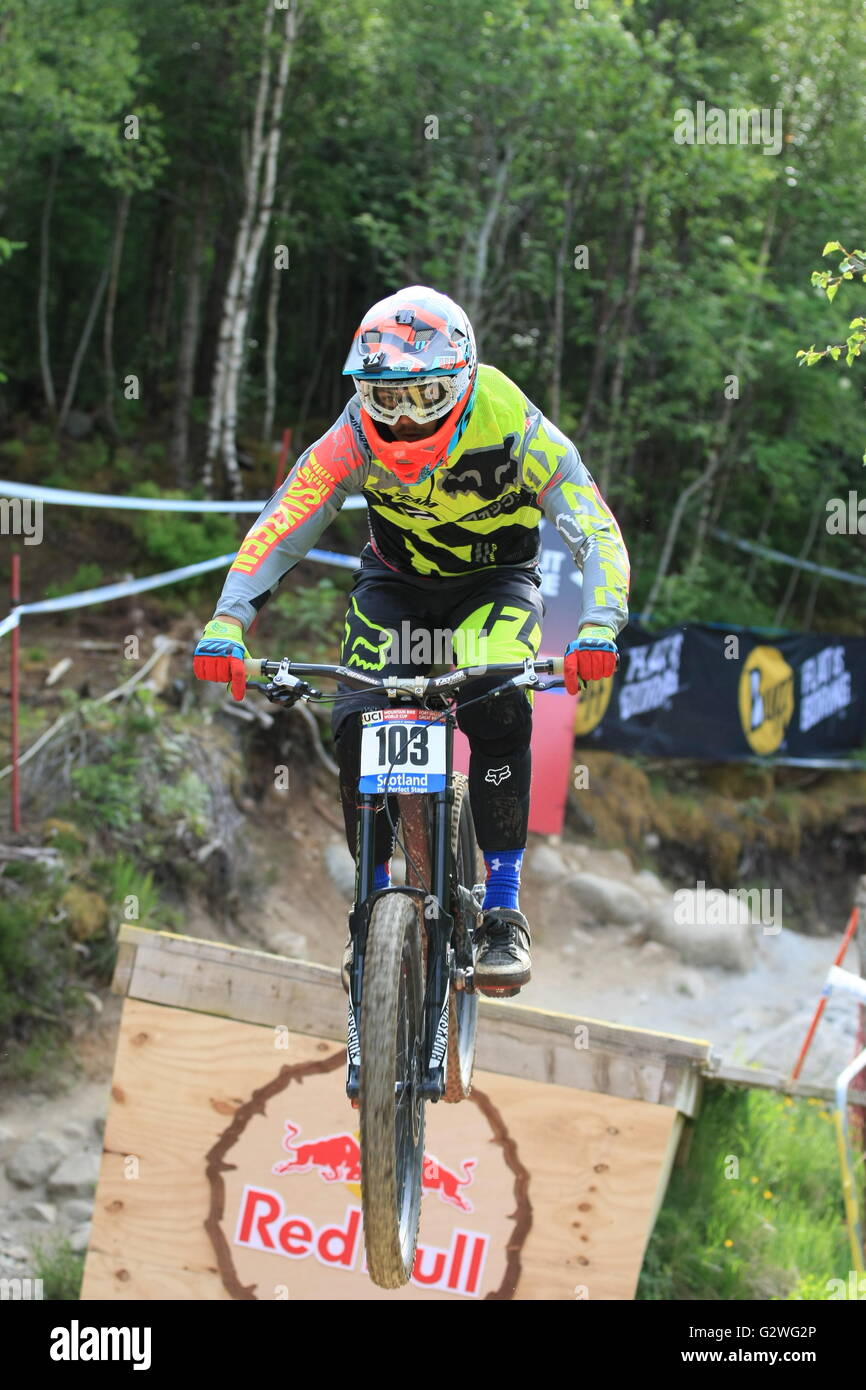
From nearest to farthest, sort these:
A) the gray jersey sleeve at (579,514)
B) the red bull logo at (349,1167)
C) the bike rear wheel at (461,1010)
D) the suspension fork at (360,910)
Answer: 1. the suspension fork at (360,910)
2. the gray jersey sleeve at (579,514)
3. the bike rear wheel at (461,1010)
4. the red bull logo at (349,1167)

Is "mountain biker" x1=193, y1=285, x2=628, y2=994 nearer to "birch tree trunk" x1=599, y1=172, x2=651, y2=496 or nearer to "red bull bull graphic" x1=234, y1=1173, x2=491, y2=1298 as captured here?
"red bull bull graphic" x1=234, y1=1173, x2=491, y2=1298

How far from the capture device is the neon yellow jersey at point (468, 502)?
4.19 m

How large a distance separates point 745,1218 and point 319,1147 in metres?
3.25

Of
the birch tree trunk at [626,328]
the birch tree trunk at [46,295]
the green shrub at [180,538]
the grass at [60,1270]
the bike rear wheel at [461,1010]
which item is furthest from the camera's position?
the birch tree trunk at [46,295]

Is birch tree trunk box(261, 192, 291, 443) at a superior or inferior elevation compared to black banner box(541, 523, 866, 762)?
superior

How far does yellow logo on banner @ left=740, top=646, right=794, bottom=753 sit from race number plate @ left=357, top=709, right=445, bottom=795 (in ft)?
36.8

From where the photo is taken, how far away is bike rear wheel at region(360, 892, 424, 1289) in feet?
A: 11.5

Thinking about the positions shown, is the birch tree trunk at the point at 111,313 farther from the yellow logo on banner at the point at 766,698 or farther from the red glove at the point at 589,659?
the red glove at the point at 589,659

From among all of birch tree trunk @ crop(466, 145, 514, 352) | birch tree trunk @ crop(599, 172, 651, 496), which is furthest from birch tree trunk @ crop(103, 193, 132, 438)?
birch tree trunk @ crop(599, 172, 651, 496)

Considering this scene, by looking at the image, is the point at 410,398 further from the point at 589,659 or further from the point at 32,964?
the point at 32,964

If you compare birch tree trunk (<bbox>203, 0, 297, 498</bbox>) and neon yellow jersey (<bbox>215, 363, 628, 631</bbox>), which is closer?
neon yellow jersey (<bbox>215, 363, 628, 631</bbox>)

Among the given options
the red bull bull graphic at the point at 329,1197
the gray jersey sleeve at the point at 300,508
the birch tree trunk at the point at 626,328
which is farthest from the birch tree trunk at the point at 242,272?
the gray jersey sleeve at the point at 300,508

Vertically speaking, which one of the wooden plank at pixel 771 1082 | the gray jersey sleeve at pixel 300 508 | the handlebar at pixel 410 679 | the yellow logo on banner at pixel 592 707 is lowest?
the wooden plank at pixel 771 1082

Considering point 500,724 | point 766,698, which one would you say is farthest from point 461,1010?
point 766,698
